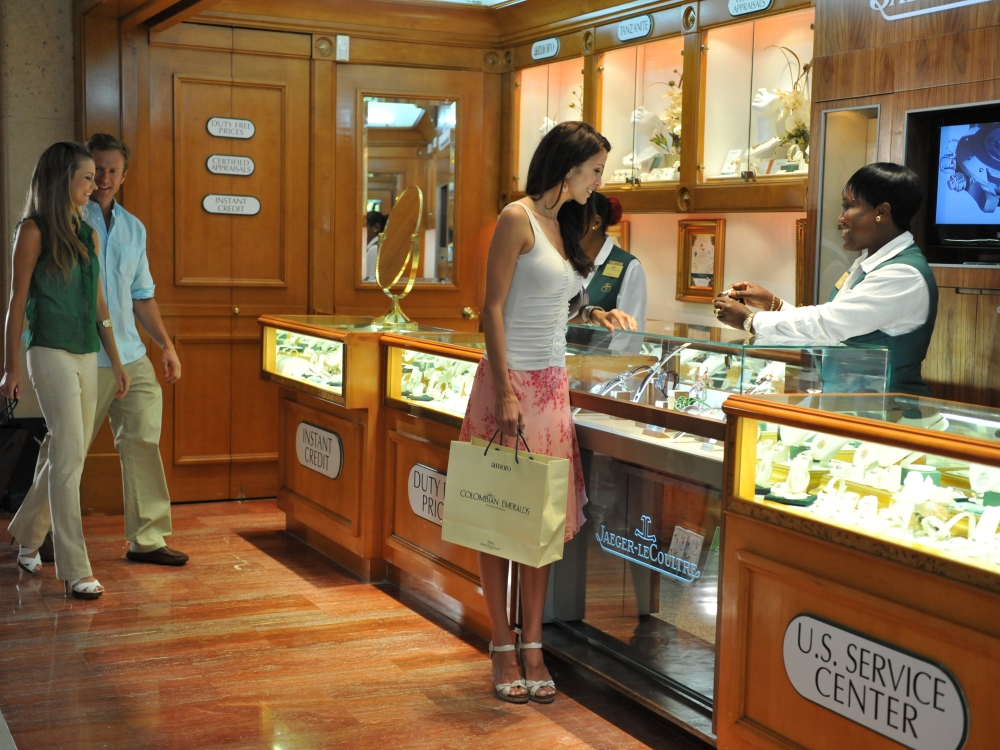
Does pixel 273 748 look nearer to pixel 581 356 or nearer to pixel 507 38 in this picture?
pixel 581 356

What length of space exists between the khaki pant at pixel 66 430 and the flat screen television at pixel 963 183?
3.15 meters

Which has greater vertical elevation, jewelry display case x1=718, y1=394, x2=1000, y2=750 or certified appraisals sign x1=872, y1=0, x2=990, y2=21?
certified appraisals sign x1=872, y1=0, x2=990, y2=21

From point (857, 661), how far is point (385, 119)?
186 inches

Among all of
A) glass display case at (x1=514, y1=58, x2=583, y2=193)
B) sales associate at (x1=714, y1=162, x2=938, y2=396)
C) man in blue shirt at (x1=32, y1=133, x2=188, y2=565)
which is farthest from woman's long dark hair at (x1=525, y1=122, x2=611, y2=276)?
glass display case at (x1=514, y1=58, x2=583, y2=193)

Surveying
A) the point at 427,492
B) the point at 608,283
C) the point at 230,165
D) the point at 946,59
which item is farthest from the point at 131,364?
the point at 946,59

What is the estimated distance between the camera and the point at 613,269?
14.4 feet

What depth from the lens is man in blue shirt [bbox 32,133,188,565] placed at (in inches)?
179

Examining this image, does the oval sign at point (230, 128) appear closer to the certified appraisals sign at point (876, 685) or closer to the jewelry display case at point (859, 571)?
the jewelry display case at point (859, 571)

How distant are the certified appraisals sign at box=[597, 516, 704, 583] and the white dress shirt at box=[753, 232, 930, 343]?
0.69 metres

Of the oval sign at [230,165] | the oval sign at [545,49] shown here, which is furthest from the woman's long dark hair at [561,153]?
the oval sign at [230,165]

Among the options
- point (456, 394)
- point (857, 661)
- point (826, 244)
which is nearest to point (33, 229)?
point (456, 394)

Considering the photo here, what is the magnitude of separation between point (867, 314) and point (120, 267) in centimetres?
304

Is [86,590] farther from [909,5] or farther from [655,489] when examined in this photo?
[909,5]

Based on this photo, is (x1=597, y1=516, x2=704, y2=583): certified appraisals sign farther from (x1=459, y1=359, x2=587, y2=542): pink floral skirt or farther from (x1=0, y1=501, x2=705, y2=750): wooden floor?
(x1=0, y1=501, x2=705, y2=750): wooden floor
